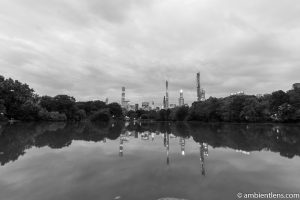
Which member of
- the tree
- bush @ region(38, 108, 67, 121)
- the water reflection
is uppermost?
the tree

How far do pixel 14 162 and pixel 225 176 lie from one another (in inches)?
405

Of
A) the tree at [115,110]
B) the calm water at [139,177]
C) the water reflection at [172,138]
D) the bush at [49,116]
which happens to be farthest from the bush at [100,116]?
the calm water at [139,177]

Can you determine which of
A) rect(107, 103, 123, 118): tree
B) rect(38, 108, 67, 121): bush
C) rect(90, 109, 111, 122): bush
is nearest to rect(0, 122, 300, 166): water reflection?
rect(38, 108, 67, 121): bush

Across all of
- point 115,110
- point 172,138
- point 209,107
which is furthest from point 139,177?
point 115,110

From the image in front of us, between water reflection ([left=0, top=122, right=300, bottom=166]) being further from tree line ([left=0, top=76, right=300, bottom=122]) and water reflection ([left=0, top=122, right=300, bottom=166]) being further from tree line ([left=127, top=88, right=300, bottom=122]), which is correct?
tree line ([left=0, top=76, right=300, bottom=122])

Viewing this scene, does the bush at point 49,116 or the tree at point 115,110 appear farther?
→ the tree at point 115,110

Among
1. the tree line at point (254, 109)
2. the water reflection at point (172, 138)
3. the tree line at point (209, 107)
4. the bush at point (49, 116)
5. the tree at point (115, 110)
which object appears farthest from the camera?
the tree at point (115, 110)

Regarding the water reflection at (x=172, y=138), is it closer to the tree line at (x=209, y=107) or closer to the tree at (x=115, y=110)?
the tree line at (x=209, y=107)

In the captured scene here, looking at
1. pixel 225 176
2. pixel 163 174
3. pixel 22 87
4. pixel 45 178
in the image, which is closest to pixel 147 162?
pixel 163 174

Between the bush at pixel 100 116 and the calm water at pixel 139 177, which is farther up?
the bush at pixel 100 116

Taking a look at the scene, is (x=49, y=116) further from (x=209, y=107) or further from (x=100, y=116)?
(x=209, y=107)

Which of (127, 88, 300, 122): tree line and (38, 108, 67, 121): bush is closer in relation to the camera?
(127, 88, 300, 122): tree line

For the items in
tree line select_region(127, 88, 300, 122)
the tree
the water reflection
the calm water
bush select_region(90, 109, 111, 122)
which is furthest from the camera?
the tree

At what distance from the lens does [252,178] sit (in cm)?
1066
